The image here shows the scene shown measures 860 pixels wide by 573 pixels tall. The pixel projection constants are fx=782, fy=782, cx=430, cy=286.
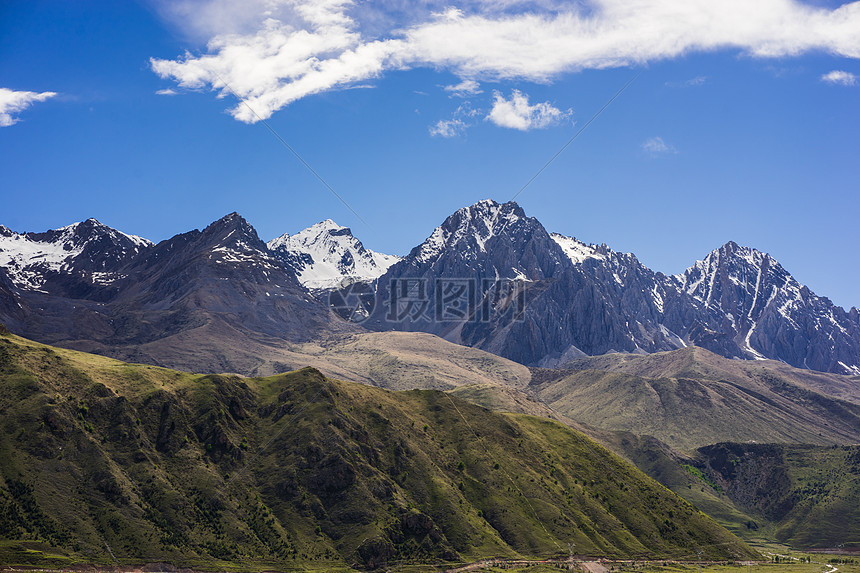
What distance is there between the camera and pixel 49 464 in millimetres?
199625

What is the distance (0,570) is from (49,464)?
33097 mm

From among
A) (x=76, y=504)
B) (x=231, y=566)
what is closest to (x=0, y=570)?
(x=76, y=504)

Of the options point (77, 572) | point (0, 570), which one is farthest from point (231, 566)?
point (0, 570)

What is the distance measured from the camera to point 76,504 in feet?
638

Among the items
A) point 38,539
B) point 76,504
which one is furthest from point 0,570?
point 76,504

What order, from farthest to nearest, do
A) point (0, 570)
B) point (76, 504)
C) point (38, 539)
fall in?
point (76, 504) < point (38, 539) < point (0, 570)

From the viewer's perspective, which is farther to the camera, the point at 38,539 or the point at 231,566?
the point at 231,566

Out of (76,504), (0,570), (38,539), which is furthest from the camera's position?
(76,504)

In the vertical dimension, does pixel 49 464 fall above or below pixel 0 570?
above

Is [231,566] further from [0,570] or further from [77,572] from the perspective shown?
[0,570]

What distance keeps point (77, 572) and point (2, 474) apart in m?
33.2

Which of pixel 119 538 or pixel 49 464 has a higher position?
pixel 49 464

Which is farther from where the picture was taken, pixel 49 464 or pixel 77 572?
pixel 49 464

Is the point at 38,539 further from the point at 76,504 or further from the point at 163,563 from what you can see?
the point at 163,563
